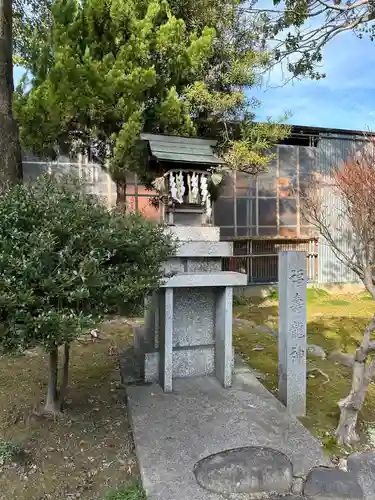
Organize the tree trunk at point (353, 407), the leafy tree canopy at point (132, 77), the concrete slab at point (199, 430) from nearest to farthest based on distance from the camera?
the concrete slab at point (199, 430) < the tree trunk at point (353, 407) < the leafy tree canopy at point (132, 77)

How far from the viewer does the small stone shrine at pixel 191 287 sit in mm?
4457

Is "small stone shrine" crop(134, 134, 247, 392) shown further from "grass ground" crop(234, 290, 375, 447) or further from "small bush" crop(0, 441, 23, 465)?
"small bush" crop(0, 441, 23, 465)

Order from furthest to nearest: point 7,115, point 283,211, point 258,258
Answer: point 283,211, point 258,258, point 7,115

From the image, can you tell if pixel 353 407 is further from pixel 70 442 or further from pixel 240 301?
pixel 240 301

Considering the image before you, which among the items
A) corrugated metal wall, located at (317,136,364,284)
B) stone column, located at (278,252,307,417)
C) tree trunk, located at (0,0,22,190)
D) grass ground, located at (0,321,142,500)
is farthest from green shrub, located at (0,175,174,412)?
corrugated metal wall, located at (317,136,364,284)

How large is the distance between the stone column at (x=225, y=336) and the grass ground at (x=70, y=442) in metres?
1.20

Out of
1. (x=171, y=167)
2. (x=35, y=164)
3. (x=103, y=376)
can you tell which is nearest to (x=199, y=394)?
(x=103, y=376)

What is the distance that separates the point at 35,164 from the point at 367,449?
30.7 ft

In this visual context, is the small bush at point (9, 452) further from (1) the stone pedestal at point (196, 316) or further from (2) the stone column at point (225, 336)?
(2) the stone column at point (225, 336)

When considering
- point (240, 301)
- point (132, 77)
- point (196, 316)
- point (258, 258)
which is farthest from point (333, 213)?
point (196, 316)

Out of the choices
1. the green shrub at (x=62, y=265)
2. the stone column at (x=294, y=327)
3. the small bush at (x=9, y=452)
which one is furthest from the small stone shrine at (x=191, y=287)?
the small bush at (x=9, y=452)

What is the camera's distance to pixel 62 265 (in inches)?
98.1

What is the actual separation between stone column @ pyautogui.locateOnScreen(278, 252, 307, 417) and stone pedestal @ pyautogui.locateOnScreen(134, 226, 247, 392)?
0.69 meters

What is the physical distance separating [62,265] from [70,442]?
6.21 ft
